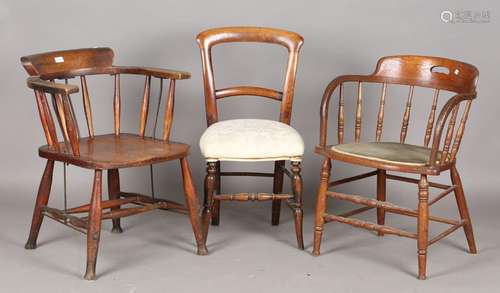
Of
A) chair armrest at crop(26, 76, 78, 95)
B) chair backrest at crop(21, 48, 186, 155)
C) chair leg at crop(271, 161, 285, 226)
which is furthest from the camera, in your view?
chair leg at crop(271, 161, 285, 226)

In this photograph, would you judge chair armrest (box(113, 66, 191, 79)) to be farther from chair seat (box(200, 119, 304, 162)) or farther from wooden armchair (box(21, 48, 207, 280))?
chair seat (box(200, 119, 304, 162))

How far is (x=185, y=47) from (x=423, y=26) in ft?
4.51

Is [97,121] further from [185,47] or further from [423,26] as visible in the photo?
[423,26]

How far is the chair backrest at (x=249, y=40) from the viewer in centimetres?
→ 473

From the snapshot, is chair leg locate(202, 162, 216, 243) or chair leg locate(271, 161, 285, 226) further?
chair leg locate(271, 161, 285, 226)

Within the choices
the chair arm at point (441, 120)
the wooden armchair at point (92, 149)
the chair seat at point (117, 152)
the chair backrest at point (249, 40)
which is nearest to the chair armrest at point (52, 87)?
the wooden armchair at point (92, 149)

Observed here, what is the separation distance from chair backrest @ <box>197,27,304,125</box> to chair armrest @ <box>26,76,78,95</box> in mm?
977

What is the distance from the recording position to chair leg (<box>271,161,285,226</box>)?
189 inches

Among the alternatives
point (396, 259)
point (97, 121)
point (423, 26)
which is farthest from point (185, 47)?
point (396, 259)

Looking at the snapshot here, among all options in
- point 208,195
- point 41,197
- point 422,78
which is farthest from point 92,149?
point 422,78

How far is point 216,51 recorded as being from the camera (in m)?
5.33

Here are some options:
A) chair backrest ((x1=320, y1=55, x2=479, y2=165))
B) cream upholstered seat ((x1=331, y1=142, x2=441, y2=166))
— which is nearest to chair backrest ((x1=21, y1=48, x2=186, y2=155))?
chair backrest ((x1=320, y1=55, x2=479, y2=165))

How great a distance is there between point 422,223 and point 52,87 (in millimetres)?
1716

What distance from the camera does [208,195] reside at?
447 centimetres
